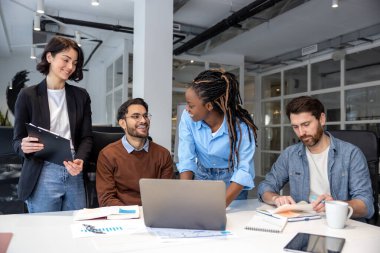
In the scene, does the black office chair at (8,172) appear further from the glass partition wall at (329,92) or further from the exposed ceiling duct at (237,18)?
the glass partition wall at (329,92)

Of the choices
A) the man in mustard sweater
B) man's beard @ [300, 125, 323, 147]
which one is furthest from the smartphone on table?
the man in mustard sweater

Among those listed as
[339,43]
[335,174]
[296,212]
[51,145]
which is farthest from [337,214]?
[339,43]

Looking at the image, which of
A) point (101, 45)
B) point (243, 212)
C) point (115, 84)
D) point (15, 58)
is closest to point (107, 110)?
point (115, 84)

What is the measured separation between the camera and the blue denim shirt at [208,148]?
1.64 metres

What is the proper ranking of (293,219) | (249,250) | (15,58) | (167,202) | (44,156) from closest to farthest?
(249,250) < (167,202) < (293,219) < (44,156) < (15,58)

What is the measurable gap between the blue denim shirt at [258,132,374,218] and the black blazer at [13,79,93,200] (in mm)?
1038

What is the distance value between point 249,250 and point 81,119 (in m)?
1.23

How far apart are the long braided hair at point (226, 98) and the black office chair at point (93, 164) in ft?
2.31

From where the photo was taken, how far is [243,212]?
1539 millimetres

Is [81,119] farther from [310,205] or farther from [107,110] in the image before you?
[107,110]

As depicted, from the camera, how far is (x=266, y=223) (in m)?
1.33

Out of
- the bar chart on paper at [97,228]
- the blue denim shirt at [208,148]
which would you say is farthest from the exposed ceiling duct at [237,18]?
the bar chart on paper at [97,228]

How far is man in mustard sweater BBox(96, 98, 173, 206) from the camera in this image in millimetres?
1830

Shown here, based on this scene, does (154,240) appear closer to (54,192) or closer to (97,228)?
(97,228)
